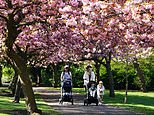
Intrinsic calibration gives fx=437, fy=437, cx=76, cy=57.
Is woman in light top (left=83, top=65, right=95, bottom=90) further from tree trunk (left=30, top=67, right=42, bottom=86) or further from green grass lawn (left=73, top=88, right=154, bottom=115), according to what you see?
tree trunk (left=30, top=67, right=42, bottom=86)

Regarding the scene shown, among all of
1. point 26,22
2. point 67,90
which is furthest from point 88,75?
point 26,22

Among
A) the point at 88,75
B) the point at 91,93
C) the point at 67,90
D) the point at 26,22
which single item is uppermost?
the point at 26,22

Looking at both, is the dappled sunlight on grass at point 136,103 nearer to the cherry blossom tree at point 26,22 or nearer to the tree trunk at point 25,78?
the tree trunk at point 25,78

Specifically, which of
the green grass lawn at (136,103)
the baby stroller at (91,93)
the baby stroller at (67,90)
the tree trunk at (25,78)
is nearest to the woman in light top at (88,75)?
the baby stroller at (91,93)

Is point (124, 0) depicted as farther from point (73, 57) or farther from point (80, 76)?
point (80, 76)

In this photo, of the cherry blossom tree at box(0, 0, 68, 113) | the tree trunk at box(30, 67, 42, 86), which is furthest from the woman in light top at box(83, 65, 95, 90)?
the tree trunk at box(30, 67, 42, 86)

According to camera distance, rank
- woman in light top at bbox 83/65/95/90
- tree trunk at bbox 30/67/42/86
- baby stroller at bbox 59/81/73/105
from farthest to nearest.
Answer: tree trunk at bbox 30/67/42/86, baby stroller at bbox 59/81/73/105, woman in light top at bbox 83/65/95/90

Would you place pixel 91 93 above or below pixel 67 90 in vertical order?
below

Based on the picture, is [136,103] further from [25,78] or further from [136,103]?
[25,78]

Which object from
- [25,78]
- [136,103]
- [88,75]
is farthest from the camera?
[136,103]

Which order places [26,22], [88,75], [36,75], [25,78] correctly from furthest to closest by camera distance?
[36,75] → [88,75] → [25,78] → [26,22]

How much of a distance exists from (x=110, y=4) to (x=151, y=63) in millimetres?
37268

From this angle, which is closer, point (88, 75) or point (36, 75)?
point (88, 75)

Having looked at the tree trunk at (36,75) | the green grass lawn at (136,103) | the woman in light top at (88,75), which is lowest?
the green grass lawn at (136,103)
